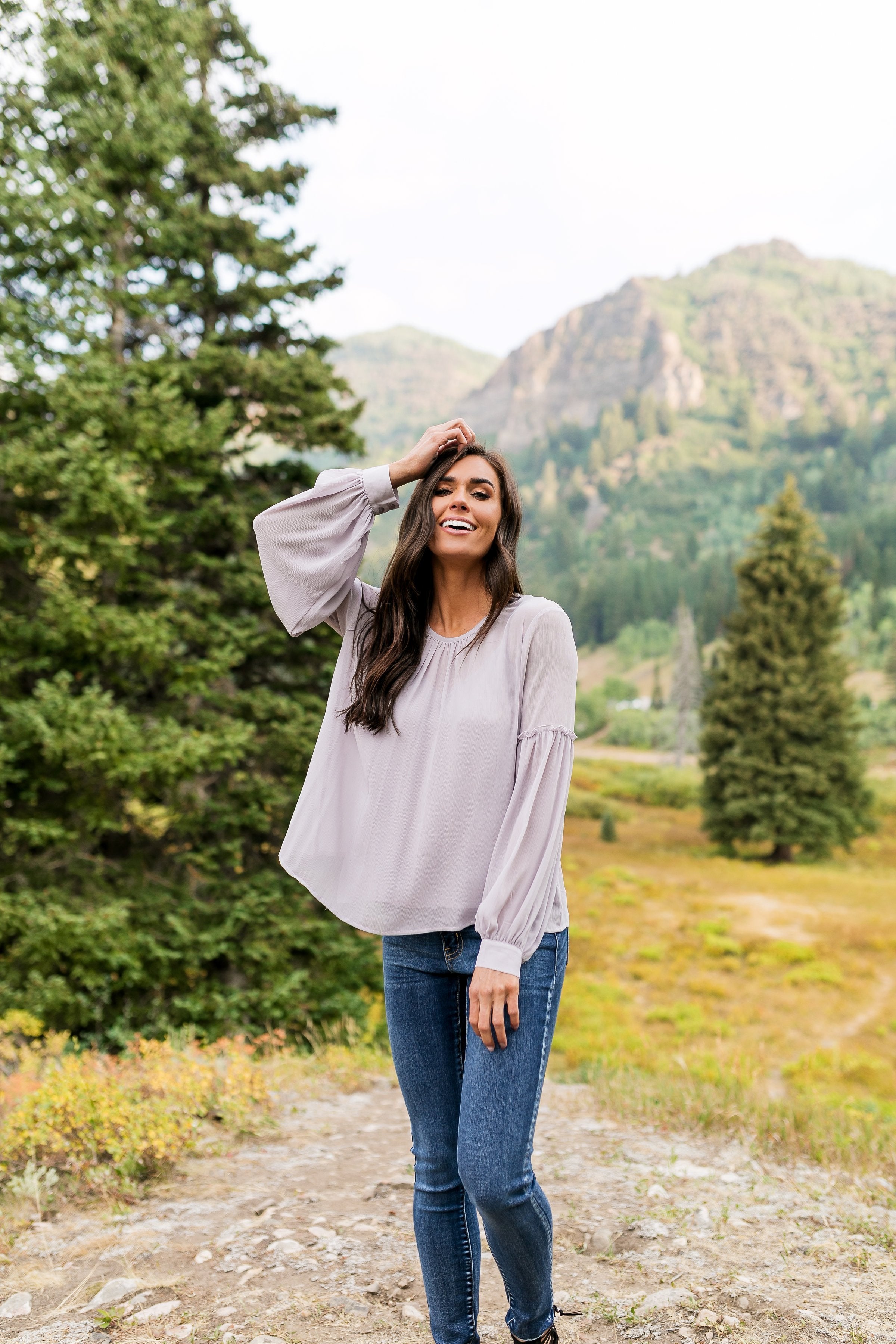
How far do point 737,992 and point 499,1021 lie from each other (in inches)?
680

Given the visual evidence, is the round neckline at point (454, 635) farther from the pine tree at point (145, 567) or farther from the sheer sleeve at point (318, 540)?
the pine tree at point (145, 567)

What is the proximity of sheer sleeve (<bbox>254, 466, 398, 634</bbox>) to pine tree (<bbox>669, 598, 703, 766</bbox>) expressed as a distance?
47.6 m

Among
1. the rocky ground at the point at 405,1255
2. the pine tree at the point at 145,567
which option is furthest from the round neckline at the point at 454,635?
the pine tree at the point at 145,567

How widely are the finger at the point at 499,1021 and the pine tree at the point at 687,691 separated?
158ft

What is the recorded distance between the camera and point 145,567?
9.33m

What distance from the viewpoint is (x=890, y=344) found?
195m

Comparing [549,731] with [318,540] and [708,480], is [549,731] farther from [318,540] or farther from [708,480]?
[708,480]

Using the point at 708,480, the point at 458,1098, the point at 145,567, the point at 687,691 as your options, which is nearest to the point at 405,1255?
the point at 458,1098

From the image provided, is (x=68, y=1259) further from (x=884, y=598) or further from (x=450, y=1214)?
(x=884, y=598)

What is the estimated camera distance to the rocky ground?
2.48m

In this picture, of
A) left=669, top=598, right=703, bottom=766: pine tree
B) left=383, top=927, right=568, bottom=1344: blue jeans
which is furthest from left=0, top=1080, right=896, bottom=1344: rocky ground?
left=669, top=598, right=703, bottom=766: pine tree

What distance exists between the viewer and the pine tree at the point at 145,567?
26.8 ft

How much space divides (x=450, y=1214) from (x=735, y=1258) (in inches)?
60.2

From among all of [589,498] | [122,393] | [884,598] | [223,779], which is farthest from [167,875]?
[589,498]
